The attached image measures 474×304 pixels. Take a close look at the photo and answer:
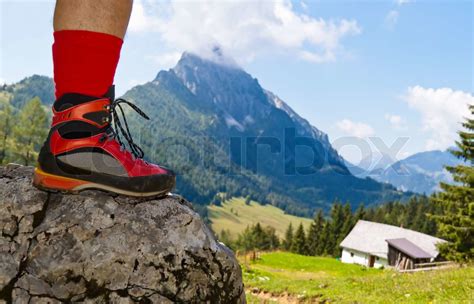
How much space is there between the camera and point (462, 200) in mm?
31609

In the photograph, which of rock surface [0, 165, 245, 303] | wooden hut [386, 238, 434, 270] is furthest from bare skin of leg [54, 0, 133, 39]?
wooden hut [386, 238, 434, 270]

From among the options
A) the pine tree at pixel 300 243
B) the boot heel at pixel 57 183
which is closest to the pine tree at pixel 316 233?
the pine tree at pixel 300 243

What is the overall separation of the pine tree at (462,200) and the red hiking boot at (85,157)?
106 feet

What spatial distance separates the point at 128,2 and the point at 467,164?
36.7m

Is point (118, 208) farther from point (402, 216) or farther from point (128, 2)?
point (402, 216)

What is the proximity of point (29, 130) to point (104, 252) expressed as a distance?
4860 cm

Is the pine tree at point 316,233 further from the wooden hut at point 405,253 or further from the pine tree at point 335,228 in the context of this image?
the wooden hut at point 405,253

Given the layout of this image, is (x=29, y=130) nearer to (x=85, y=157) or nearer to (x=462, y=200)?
(x=462, y=200)

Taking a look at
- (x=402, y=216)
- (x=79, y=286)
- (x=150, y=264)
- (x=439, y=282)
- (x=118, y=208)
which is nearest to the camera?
(x=79, y=286)

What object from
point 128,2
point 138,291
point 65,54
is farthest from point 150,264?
point 128,2

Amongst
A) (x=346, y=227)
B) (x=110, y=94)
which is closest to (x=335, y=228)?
(x=346, y=227)

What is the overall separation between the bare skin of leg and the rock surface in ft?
4.41

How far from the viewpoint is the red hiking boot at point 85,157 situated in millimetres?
3381

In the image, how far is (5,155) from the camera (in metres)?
55.2
